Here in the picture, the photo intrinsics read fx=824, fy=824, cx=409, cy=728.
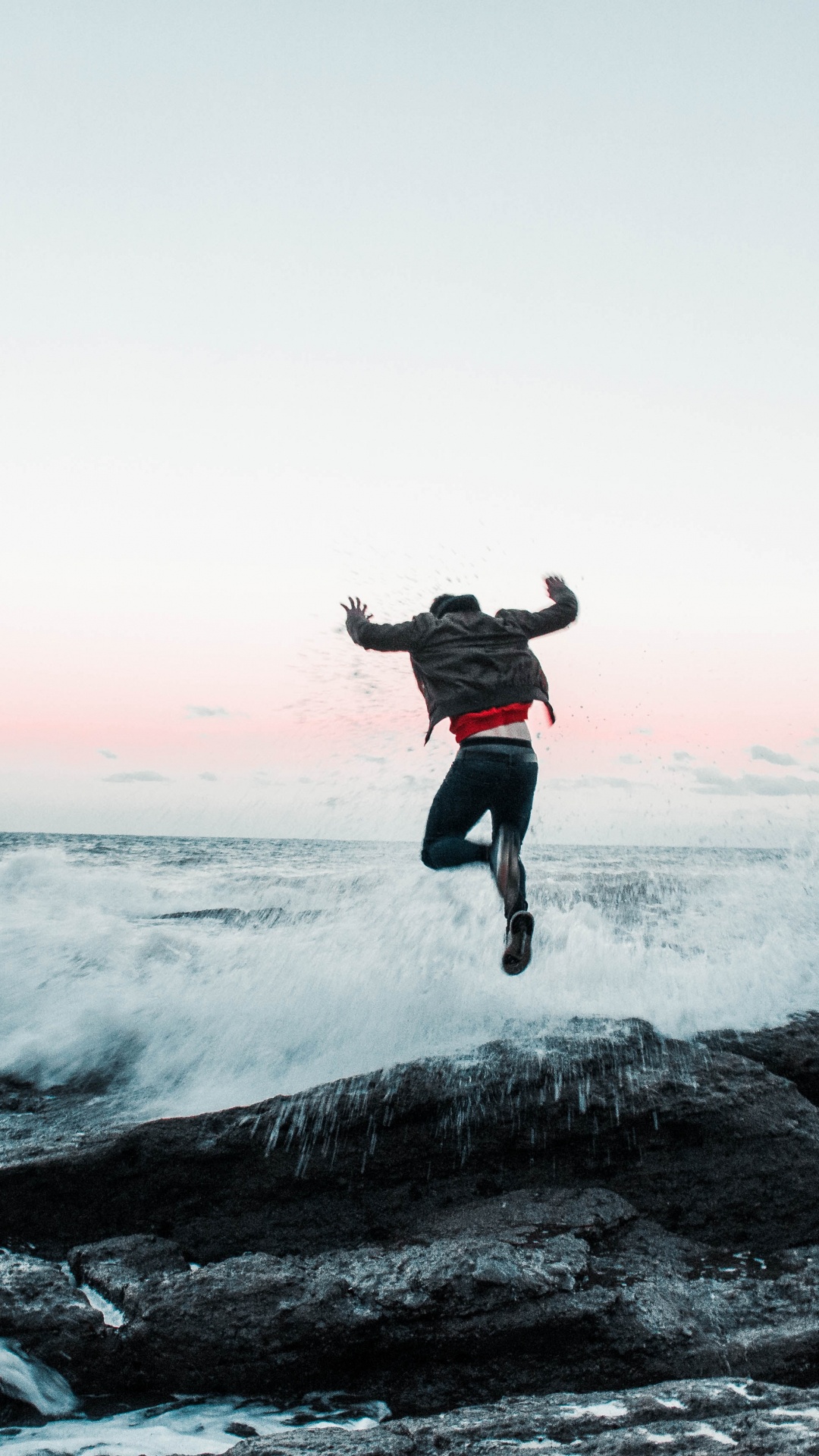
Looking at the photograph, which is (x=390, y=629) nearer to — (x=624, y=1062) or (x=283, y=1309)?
(x=624, y=1062)

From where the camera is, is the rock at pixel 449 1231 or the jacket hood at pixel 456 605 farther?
the jacket hood at pixel 456 605

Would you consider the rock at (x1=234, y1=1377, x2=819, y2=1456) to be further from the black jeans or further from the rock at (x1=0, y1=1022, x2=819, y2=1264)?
the black jeans

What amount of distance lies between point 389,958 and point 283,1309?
9.18 ft

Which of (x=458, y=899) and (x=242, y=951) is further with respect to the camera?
(x=458, y=899)

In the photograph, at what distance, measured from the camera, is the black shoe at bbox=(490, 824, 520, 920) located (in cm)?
370

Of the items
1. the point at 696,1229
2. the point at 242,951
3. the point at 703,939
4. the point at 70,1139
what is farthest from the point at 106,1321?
the point at 703,939

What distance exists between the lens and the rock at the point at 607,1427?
5.20ft

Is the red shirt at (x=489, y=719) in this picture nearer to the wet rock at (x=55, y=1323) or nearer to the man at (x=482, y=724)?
the man at (x=482, y=724)

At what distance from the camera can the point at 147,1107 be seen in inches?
149

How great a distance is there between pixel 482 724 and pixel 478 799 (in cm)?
35

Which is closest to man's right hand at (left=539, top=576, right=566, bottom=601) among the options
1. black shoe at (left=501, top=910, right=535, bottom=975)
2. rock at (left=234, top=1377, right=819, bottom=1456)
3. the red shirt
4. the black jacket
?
the black jacket

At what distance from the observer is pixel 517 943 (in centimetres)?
366

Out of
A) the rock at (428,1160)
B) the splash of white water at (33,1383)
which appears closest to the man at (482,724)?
the rock at (428,1160)

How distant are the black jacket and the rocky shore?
152 cm
